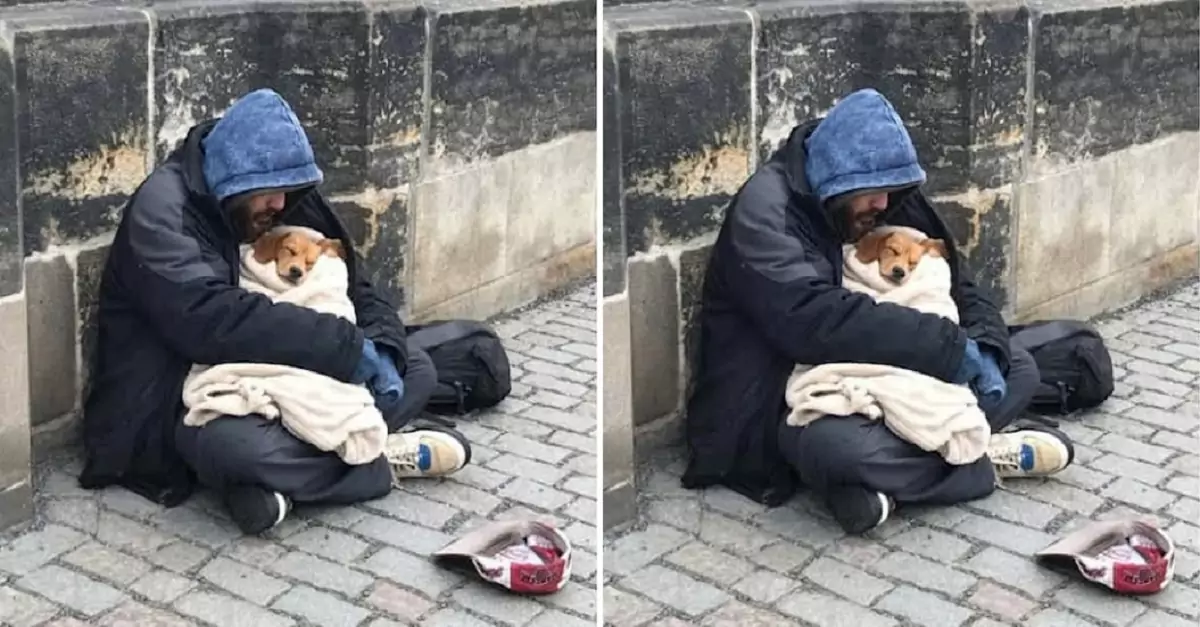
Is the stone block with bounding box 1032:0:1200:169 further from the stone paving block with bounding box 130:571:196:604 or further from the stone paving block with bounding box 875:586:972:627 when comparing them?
the stone paving block with bounding box 130:571:196:604

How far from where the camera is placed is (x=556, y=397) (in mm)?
4520

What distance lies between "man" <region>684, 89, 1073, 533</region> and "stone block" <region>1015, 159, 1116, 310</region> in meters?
0.47

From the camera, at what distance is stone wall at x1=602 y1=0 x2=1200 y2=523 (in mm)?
3570

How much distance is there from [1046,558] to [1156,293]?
178 cm

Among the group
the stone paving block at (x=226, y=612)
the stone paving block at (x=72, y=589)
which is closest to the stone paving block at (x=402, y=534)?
the stone paving block at (x=226, y=612)

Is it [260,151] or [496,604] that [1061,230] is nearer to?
[496,604]

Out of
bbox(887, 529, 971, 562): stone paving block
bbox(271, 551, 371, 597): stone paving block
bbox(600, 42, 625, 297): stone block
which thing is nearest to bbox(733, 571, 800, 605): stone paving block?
bbox(887, 529, 971, 562): stone paving block

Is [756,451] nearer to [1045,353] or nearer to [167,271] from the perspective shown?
[1045,353]

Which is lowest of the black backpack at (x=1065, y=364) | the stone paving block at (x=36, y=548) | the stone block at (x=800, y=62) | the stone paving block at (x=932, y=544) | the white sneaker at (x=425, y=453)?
the stone paving block at (x=932, y=544)

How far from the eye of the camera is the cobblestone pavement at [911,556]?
329cm

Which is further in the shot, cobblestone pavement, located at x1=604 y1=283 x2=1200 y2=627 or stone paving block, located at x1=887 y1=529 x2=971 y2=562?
stone paving block, located at x1=887 y1=529 x2=971 y2=562

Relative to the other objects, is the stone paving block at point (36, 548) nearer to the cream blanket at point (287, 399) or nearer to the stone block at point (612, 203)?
the cream blanket at point (287, 399)

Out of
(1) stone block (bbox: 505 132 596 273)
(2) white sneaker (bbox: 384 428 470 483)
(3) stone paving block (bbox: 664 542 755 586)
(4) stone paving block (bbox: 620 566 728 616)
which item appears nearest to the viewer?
(4) stone paving block (bbox: 620 566 728 616)

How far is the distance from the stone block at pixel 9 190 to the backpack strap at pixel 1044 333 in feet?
9.14
